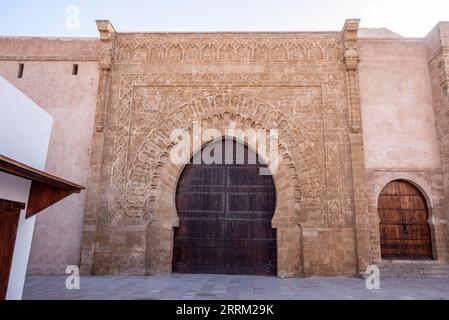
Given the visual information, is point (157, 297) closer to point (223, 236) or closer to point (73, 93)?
point (223, 236)

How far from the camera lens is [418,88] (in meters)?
7.88

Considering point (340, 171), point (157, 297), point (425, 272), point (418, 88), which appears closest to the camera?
point (157, 297)

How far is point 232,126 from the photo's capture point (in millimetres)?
7750

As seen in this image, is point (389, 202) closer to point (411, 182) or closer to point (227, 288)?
point (411, 182)

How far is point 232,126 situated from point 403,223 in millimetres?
4559

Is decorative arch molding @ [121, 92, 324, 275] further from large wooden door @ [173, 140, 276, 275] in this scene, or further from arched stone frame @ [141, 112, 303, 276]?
large wooden door @ [173, 140, 276, 275]

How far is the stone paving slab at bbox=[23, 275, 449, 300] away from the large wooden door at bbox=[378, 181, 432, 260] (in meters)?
0.69

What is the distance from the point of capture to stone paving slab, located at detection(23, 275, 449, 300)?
495 cm

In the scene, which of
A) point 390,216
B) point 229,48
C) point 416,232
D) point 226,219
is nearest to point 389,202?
point 390,216

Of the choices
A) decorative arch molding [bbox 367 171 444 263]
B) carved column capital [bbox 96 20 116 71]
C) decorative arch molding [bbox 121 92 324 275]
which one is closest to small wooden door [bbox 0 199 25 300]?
decorative arch molding [bbox 121 92 324 275]

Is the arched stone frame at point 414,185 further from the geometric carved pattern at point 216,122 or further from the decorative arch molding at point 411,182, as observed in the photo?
the geometric carved pattern at point 216,122

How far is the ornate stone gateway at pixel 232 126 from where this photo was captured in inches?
279
